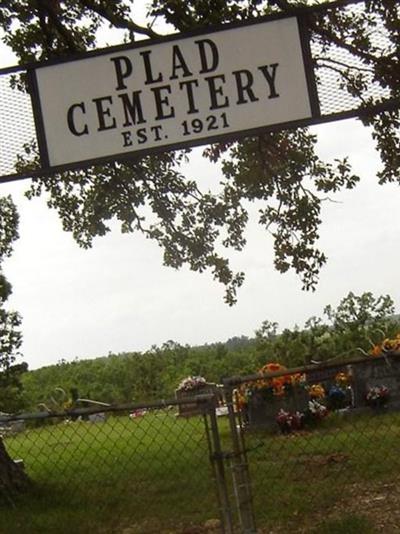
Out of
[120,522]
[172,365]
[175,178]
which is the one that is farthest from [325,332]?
[120,522]

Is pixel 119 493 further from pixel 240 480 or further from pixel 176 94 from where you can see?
pixel 176 94

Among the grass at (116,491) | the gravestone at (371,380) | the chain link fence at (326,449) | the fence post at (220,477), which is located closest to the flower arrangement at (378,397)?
the chain link fence at (326,449)

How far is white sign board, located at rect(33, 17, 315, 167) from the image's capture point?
3.76 meters

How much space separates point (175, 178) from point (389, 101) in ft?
16.5

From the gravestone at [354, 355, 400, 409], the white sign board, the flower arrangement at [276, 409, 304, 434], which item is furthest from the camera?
the gravestone at [354, 355, 400, 409]

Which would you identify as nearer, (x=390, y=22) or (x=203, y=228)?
(x=390, y=22)

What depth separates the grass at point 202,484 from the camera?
545cm

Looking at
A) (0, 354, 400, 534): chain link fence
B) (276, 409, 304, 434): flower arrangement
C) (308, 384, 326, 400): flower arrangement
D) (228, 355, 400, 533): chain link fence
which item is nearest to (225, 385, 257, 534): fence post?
(0, 354, 400, 534): chain link fence

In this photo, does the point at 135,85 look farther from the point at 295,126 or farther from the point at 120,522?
the point at 120,522

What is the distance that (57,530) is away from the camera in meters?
5.61

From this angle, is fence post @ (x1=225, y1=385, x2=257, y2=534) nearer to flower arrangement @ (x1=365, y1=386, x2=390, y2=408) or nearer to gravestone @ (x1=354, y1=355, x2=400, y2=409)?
flower arrangement @ (x1=365, y1=386, x2=390, y2=408)

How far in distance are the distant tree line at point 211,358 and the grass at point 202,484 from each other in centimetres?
250

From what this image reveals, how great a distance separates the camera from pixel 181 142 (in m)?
3.78

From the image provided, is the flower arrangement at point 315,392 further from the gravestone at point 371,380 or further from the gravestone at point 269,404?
the gravestone at point 371,380
